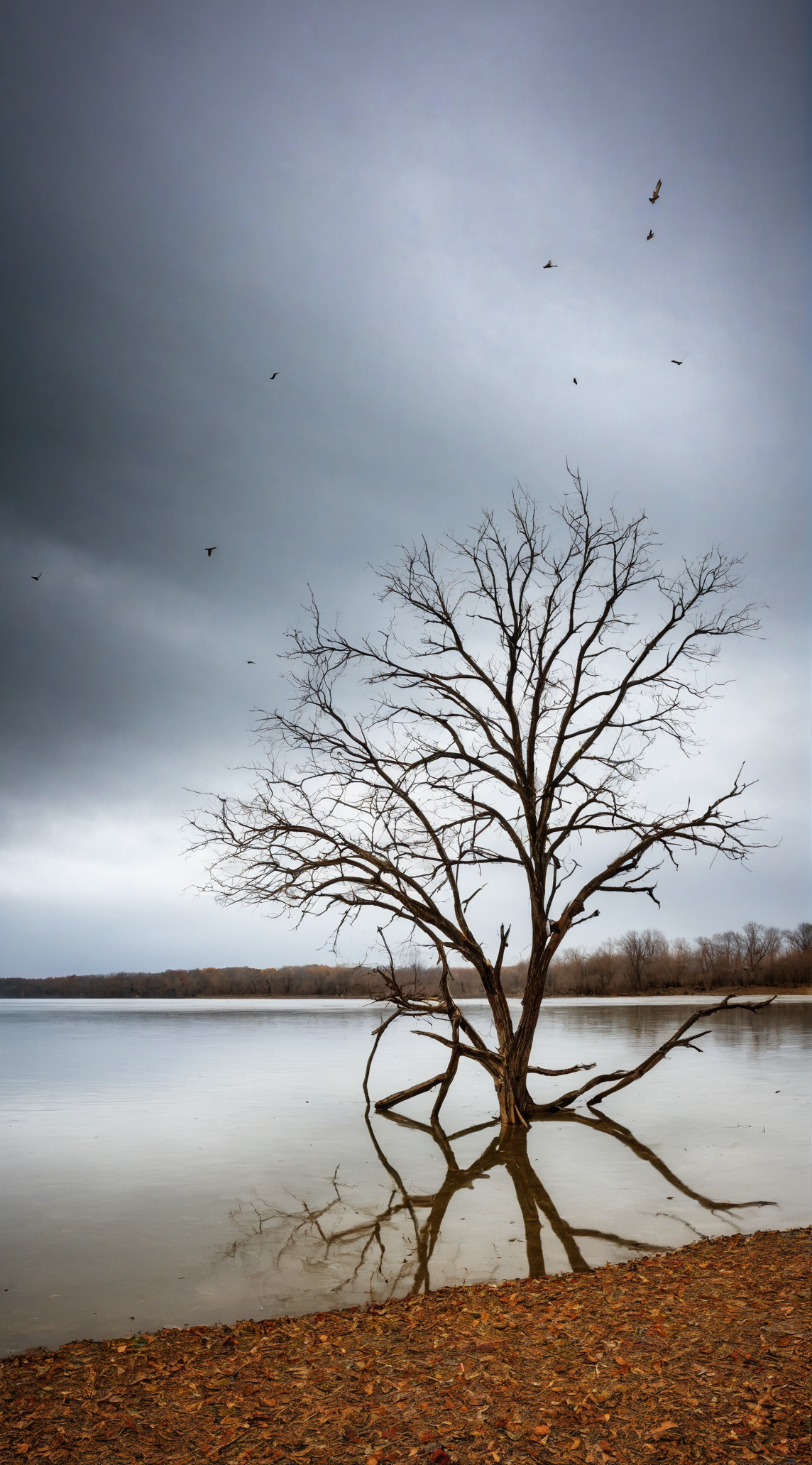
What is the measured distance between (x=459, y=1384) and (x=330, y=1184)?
249 inches

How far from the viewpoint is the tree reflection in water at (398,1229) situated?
7883mm

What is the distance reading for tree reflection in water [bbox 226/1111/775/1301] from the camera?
7883 millimetres

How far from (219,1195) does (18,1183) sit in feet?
9.18

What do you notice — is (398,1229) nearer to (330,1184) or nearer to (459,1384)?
(330,1184)

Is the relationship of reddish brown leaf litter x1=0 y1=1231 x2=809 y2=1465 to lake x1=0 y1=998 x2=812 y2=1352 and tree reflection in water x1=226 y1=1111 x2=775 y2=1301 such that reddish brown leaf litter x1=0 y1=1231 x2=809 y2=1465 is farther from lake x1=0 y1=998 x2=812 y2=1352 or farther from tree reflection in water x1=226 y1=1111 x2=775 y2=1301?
tree reflection in water x1=226 y1=1111 x2=775 y2=1301

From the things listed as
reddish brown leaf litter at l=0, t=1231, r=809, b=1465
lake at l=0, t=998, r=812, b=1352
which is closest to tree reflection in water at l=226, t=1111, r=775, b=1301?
lake at l=0, t=998, r=812, b=1352

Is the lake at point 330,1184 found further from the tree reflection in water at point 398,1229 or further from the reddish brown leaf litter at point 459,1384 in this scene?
the reddish brown leaf litter at point 459,1384

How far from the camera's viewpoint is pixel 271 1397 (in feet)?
16.7

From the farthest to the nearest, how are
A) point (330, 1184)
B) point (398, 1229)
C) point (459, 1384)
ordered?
point (330, 1184) → point (398, 1229) → point (459, 1384)

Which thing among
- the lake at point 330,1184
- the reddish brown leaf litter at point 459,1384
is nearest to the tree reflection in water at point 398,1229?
the lake at point 330,1184

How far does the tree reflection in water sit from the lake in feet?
0.11

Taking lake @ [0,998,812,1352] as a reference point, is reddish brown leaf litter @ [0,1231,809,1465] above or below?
above

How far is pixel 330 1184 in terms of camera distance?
11047 millimetres

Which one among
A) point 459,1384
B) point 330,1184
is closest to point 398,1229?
point 330,1184
